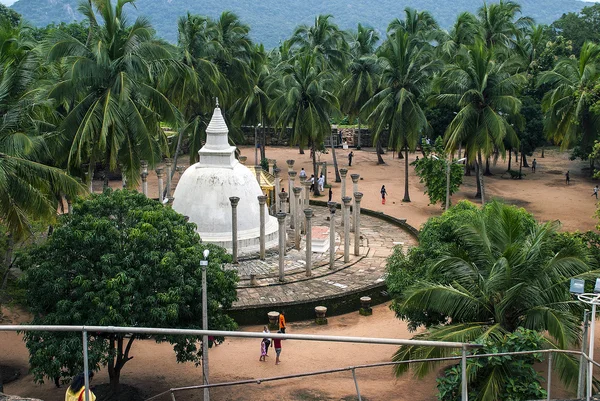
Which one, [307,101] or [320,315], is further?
[307,101]

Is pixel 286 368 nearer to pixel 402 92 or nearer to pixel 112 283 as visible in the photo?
pixel 112 283

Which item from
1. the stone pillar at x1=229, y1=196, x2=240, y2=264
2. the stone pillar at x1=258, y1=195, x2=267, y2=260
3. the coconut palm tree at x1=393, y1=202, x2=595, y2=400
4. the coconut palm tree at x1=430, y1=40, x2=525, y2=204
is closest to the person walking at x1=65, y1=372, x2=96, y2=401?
the coconut palm tree at x1=393, y1=202, x2=595, y2=400

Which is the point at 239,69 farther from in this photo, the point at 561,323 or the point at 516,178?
the point at 561,323

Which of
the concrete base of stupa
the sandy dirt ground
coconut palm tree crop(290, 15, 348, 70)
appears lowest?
the sandy dirt ground

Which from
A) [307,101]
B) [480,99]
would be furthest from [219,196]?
[480,99]

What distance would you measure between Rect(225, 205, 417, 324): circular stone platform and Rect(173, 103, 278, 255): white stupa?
114 cm

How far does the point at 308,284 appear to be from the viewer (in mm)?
Result: 27469

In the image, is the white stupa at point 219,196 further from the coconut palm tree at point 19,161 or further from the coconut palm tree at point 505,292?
the coconut palm tree at point 505,292

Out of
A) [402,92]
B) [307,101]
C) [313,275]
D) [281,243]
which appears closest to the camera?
[281,243]

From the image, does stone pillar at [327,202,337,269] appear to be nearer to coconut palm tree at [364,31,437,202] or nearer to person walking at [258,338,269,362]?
person walking at [258,338,269,362]

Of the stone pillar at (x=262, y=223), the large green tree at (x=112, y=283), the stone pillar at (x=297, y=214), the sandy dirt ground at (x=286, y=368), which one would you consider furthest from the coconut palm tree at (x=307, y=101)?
the large green tree at (x=112, y=283)

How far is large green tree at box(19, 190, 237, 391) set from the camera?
17.9m

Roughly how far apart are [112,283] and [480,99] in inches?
938

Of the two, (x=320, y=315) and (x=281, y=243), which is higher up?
(x=281, y=243)
